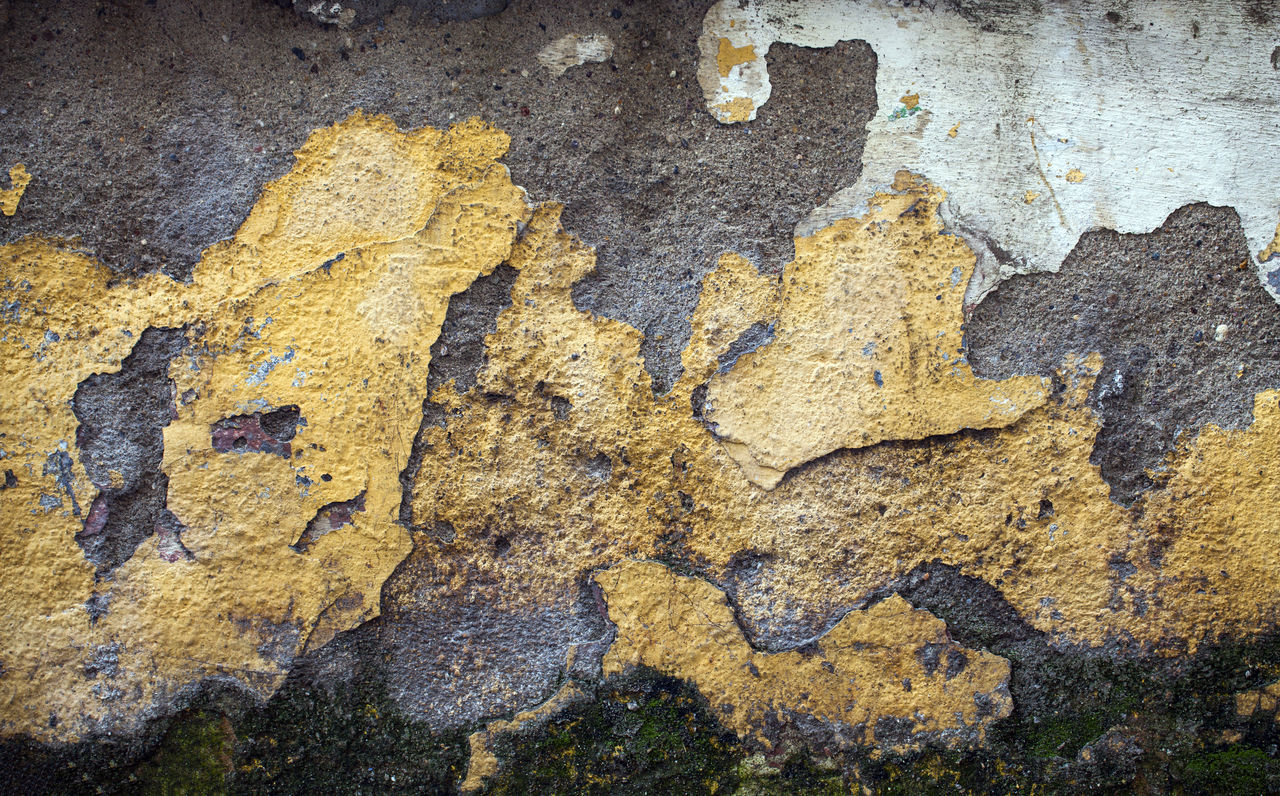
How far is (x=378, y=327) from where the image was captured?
4.20 ft

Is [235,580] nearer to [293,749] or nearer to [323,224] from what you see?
[293,749]

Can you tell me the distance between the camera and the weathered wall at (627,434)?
127cm

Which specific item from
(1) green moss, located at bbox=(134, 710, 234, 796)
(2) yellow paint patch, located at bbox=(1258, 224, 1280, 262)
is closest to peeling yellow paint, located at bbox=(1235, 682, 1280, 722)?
(2) yellow paint patch, located at bbox=(1258, 224, 1280, 262)

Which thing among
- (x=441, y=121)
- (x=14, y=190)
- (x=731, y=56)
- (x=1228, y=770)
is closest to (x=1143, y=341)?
(x=1228, y=770)

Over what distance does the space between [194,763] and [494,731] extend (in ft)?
1.68

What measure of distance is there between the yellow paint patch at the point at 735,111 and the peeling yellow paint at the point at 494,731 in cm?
106

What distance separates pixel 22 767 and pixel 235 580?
471 millimetres

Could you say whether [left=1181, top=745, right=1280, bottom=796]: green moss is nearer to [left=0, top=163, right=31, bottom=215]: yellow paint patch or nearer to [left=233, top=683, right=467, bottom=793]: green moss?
[left=233, top=683, right=467, bottom=793]: green moss

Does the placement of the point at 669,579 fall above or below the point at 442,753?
above

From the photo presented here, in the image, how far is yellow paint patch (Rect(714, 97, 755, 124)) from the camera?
1352mm

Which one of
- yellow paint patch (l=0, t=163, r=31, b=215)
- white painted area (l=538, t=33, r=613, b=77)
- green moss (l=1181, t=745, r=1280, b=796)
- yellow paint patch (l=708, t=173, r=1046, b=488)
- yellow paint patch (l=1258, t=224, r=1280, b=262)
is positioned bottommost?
green moss (l=1181, t=745, r=1280, b=796)

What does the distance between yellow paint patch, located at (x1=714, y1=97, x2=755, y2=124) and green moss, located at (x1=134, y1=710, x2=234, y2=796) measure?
1.39 metres

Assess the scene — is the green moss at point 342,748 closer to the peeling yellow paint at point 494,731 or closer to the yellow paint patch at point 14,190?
the peeling yellow paint at point 494,731

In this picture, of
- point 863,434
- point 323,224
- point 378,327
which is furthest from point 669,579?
point 323,224
